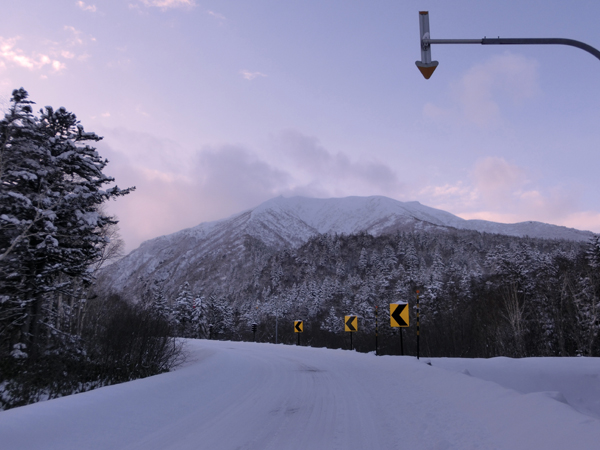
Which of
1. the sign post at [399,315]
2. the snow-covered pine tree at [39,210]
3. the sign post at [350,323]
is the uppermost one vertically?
the snow-covered pine tree at [39,210]

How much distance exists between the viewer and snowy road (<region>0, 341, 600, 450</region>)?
4531 millimetres

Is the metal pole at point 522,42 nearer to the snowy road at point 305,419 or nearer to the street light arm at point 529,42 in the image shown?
the street light arm at point 529,42

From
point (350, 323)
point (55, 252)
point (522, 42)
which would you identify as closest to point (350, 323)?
point (350, 323)

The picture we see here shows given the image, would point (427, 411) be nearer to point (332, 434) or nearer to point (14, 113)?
point (332, 434)

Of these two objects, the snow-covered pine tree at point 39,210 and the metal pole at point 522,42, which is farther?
the snow-covered pine tree at point 39,210

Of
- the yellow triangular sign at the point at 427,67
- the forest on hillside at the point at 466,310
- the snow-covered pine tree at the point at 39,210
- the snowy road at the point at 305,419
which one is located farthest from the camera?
the forest on hillside at the point at 466,310

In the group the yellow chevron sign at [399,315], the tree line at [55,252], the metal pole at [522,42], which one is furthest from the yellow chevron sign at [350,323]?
the metal pole at [522,42]

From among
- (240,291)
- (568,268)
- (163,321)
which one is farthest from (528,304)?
(240,291)

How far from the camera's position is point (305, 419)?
604 centimetres

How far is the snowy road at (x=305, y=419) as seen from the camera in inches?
178

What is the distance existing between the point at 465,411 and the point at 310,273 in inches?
6451

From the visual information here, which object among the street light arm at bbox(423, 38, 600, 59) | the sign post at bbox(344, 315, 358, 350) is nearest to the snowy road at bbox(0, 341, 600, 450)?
the street light arm at bbox(423, 38, 600, 59)

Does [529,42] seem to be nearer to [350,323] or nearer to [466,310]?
[350,323]

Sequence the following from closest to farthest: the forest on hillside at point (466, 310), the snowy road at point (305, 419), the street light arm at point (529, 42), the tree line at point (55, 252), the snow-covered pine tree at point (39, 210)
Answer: the snowy road at point (305, 419)
the street light arm at point (529, 42)
the tree line at point (55, 252)
the snow-covered pine tree at point (39, 210)
the forest on hillside at point (466, 310)
